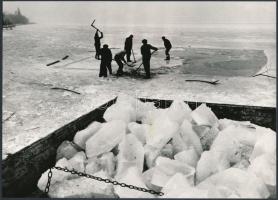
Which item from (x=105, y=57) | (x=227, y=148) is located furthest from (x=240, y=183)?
(x=105, y=57)

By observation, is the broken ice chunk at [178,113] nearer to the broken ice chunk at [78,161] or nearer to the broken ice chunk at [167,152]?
the broken ice chunk at [167,152]

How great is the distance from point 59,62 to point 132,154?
10402 millimetres

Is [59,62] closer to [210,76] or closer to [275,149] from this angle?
[210,76]

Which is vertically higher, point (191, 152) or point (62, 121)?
point (191, 152)

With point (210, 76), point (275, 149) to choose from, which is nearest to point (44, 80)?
point (210, 76)

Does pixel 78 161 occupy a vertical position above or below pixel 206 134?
below

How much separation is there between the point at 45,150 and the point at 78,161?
1.42 ft

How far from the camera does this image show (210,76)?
438 inches

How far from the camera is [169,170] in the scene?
12.8 feet

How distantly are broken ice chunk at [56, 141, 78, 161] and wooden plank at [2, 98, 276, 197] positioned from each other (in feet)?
0.19

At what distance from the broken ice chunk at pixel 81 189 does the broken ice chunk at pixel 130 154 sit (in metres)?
0.31

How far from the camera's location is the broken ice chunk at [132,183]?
11.8 ft

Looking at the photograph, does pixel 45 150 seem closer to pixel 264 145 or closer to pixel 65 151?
pixel 65 151

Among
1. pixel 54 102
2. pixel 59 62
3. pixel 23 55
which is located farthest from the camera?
pixel 23 55
